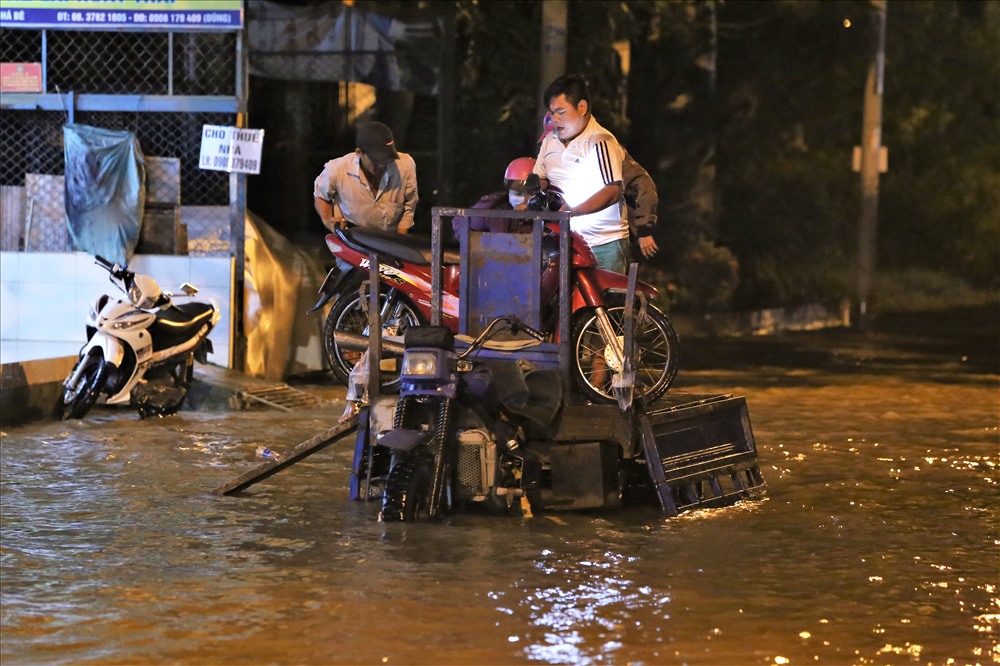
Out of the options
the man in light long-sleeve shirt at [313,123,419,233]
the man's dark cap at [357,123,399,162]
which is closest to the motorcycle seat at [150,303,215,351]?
the man in light long-sleeve shirt at [313,123,419,233]

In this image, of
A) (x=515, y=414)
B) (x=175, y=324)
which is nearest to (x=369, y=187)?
(x=175, y=324)

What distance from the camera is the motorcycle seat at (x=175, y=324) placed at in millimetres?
12266

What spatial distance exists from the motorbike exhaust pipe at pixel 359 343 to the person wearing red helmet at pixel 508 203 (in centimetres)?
78

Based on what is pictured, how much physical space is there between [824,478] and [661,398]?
1258mm

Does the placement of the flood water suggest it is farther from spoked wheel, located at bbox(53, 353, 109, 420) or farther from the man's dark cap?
the man's dark cap

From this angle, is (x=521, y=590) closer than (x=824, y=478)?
Yes

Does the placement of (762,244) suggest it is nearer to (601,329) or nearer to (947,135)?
(947,135)

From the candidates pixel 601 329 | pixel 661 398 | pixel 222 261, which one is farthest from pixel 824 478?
pixel 222 261

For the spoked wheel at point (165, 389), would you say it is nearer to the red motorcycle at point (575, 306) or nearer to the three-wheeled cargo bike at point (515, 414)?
the red motorcycle at point (575, 306)

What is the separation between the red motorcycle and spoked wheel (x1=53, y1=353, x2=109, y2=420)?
2.43 m

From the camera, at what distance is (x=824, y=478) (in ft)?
33.2

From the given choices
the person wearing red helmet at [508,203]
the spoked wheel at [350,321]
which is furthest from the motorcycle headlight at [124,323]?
the person wearing red helmet at [508,203]

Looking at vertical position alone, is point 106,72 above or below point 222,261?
above

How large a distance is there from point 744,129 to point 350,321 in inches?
767
